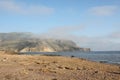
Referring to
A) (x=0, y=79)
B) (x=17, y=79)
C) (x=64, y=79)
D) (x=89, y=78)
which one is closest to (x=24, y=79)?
(x=17, y=79)

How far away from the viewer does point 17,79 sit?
19.6 m

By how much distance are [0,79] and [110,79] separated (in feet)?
26.5

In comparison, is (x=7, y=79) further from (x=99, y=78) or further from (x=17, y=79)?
(x=99, y=78)

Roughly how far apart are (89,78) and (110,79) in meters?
1.59

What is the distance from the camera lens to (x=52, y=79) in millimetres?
19766

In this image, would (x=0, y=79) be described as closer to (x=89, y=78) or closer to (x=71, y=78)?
(x=71, y=78)

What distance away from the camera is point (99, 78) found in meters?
20.3

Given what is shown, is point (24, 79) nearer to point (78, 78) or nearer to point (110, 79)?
point (78, 78)

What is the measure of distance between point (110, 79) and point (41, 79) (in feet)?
16.7

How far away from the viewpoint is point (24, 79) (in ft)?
64.4

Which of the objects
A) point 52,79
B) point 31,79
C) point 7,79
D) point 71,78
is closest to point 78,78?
point 71,78

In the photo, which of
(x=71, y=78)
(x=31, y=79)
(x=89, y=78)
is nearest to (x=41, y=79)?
(x=31, y=79)

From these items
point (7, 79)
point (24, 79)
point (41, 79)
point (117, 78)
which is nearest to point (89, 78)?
point (117, 78)

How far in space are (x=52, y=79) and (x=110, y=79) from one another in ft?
14.0
